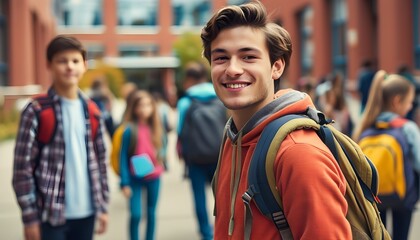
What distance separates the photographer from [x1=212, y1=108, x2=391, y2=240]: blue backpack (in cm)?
179

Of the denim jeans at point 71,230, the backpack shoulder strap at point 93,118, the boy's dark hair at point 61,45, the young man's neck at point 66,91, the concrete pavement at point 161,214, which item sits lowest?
the concrete pavement at point 161,214

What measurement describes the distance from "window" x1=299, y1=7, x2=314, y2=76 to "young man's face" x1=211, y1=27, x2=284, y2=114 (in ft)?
67.9

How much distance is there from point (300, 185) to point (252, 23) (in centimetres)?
59

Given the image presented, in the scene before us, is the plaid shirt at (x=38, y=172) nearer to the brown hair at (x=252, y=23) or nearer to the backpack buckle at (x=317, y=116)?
the brown hair at (x=252, y=23)

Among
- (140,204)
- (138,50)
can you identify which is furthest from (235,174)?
(138,50)

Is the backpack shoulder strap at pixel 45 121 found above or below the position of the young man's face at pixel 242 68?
below

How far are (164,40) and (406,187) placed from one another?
2175 inches

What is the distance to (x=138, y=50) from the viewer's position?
58.9 meters

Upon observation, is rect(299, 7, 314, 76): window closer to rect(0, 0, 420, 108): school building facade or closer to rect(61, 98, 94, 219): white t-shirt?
rect(0, 0, 420, 108): school building facade

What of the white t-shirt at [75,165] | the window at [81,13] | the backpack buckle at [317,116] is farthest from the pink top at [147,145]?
the window at [81,13]

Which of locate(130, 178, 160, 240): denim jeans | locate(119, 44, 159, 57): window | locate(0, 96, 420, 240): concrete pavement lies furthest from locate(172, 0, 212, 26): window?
locate(130, 178, 160, 240): denim jeans

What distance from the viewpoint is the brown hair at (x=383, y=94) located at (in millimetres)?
4348

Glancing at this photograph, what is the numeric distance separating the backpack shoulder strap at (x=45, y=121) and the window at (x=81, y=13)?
54.9 metres

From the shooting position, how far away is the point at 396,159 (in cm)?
419
